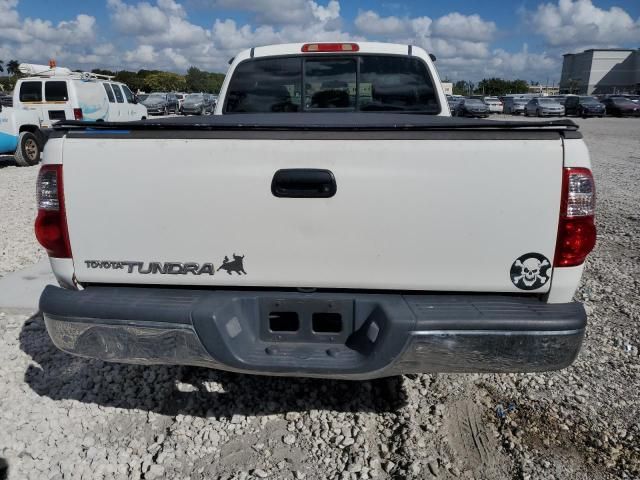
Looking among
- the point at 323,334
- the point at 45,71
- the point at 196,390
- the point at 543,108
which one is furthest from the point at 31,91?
the point at 543,108

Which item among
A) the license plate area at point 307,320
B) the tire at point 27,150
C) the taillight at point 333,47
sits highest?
the taillight at point 333,47

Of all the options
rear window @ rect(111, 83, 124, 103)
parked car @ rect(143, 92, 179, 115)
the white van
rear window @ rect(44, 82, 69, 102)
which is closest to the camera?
the white van

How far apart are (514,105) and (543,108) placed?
6.70 metres

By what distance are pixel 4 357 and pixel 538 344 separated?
3446 mm

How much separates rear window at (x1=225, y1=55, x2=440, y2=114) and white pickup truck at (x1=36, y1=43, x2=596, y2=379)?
2377mm

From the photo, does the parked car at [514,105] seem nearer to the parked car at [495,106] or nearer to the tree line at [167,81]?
the parked car at [495,106]

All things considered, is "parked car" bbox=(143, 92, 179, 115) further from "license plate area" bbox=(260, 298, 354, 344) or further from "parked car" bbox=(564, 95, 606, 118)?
"license plate area" bbox=(260, 298, 354, 344)

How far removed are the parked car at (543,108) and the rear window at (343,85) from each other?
37.9 meters

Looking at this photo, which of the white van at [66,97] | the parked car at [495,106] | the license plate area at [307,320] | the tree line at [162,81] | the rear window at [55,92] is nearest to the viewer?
the license plate area at [307,320]

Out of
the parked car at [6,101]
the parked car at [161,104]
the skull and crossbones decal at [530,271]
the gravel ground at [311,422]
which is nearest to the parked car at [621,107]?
the parked car at [161,104]

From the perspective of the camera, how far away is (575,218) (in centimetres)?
221

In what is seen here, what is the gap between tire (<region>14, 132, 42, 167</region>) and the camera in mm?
12727

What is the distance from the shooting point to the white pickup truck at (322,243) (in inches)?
86.4

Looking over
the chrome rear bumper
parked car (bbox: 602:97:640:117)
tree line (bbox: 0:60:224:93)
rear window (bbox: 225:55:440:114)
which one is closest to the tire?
rear window (bbox: 225:55:440:114)
